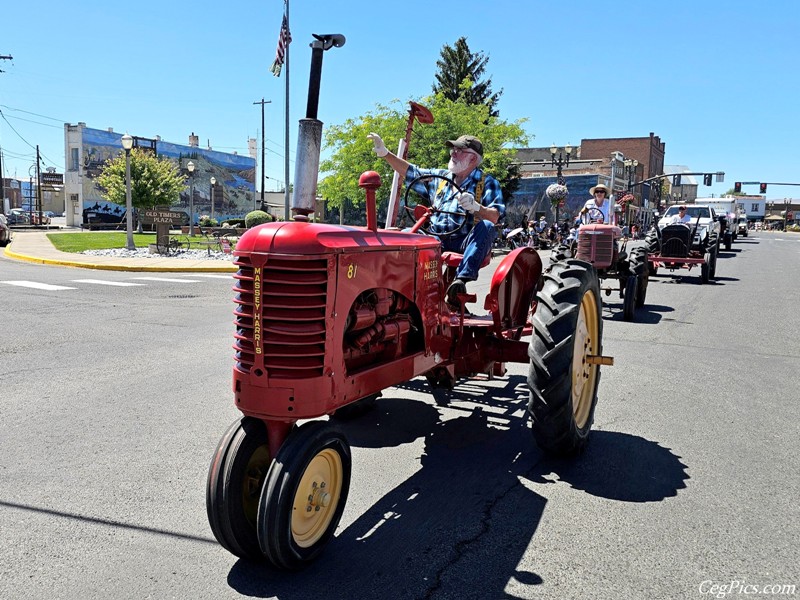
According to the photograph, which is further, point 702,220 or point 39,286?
point 702,220

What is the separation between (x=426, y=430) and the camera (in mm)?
4652

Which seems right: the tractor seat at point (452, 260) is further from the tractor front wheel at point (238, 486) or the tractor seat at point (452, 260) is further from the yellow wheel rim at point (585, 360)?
the tractor front wheel at point (238, 486)

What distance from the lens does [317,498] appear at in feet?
9.16

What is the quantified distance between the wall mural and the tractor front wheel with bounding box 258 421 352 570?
5099cm

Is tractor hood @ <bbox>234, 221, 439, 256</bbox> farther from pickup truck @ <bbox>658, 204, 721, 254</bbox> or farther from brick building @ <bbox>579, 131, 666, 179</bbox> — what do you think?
brick building @ <bbox>579, 131, 666, 179</bbox>

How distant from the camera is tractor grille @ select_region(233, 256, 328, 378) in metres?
2.67

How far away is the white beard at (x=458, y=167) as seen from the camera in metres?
4.71

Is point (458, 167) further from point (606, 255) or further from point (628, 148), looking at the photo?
point (628, 148)

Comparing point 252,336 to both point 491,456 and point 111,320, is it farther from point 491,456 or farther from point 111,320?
point 111,320

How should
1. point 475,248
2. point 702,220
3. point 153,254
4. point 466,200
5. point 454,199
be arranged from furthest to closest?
point 702,220
point 153,254
point 454,199
point 475,248
point 466,200

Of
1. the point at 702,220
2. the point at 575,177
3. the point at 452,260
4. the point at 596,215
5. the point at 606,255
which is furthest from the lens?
the point at 575,177

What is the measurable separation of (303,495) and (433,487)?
1.18 m

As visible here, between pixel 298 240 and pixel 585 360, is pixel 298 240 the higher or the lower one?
the higher one

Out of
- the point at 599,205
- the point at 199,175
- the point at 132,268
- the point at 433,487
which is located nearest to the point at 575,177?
the point at 199,175
